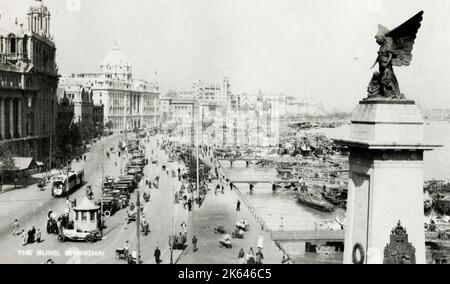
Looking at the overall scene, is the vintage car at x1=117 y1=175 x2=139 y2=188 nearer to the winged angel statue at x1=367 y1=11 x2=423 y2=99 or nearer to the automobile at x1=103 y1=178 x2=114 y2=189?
the automobile at x1=103 y1=178 x2=114 y2=189

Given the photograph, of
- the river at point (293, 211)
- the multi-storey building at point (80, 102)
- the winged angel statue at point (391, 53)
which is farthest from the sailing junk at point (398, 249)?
the multi-storey building at point (80, 102)

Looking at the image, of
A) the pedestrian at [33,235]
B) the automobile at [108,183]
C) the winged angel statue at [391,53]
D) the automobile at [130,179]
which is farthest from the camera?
the automobile at [130,179]

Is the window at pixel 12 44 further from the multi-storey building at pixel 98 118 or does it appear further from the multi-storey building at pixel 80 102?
the multi-storey building at pixel 98 118

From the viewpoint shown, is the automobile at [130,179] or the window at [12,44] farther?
the window at [12,44]

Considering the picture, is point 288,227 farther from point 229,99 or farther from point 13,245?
point 229,99

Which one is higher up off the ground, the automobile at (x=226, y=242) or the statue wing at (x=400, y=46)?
the statue wing at (x=400, y=46)

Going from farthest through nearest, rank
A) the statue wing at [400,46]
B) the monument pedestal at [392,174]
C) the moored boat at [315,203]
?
the moored boat at [315,203], the statue wing at [400,46], the monument pedestal at [392,174]

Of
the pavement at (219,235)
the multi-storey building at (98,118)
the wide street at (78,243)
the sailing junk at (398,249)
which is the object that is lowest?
the pavement at (219,235)
